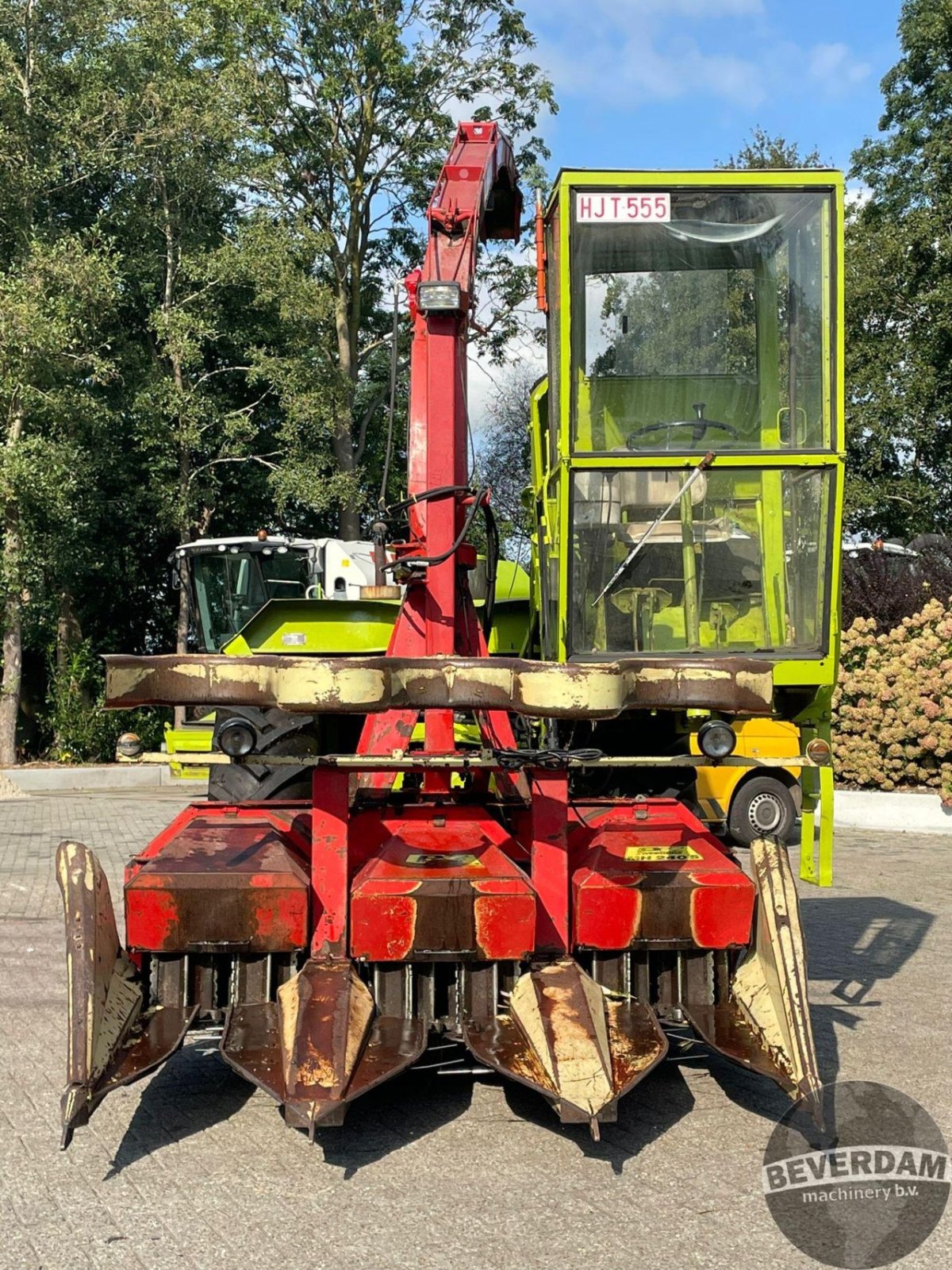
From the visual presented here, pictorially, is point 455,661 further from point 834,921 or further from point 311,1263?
point 834,921

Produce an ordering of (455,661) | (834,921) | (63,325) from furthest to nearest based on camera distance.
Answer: (63,325) → (834,921) → (455,661)

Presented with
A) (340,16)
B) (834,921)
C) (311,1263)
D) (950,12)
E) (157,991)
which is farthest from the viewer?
(950,12)

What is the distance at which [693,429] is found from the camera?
21.7 ft

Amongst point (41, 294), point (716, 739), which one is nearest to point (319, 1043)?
point (716, 739)

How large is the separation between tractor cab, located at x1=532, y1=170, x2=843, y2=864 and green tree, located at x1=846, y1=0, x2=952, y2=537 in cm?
1861

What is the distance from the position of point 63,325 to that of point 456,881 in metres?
17.5

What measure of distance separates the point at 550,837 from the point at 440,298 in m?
2.64

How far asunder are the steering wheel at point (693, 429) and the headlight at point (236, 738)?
8.67 ft

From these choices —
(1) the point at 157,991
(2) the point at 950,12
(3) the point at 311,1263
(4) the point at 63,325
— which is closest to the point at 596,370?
(1) the point at 157,991

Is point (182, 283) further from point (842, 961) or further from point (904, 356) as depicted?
point (842, 961)

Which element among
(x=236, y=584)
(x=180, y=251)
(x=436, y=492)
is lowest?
(x=236, y=584)

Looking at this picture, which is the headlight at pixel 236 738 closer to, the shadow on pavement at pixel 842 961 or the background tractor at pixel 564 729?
the background tractor at pixel 564 729

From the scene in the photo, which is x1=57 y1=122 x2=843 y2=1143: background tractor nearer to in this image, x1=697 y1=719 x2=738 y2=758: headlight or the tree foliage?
x1=697 y1=719 x2=738 y2=758: headlight

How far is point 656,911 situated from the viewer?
4.67 meters
